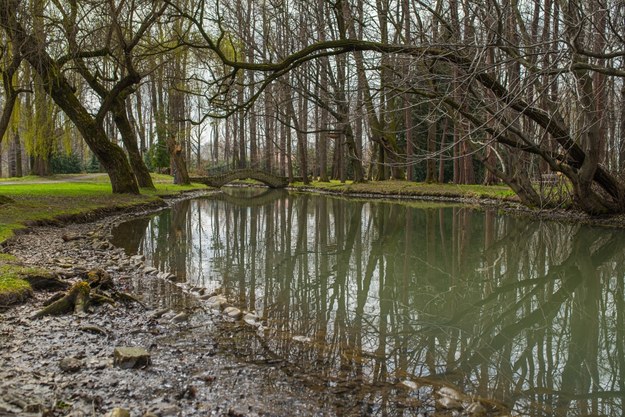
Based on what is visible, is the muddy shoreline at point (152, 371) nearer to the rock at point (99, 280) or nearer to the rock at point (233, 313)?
the rock at point (233, 313)

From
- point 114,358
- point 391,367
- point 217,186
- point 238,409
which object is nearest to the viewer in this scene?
point 238,409

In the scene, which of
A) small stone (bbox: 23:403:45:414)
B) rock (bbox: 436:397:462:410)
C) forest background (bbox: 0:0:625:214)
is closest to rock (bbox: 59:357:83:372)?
small stone (bbox: 23:403:45:414)

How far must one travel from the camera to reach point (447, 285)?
760 centimetres

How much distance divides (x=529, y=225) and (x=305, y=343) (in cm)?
1167

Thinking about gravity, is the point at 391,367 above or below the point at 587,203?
below

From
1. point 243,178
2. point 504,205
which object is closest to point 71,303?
point 504,205

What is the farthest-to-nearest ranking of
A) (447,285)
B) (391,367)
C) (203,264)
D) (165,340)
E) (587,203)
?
(587,203) → (203,264) → (447,285) → (165,340) → (391,367)

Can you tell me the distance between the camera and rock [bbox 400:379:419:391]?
12.9 ft

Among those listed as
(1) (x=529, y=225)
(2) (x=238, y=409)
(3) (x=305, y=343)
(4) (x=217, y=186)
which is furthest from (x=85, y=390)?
(4) (x=217, y=186)

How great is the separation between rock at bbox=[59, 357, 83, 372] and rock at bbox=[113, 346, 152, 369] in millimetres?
255

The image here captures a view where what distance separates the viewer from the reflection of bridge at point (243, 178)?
34.5m

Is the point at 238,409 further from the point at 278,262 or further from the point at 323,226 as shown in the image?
the point at 323,226

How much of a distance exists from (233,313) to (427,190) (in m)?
20.6

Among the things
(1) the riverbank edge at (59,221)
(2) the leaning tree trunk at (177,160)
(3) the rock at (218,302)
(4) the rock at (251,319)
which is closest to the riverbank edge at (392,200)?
(1) the riverbank edge at (59,221)
